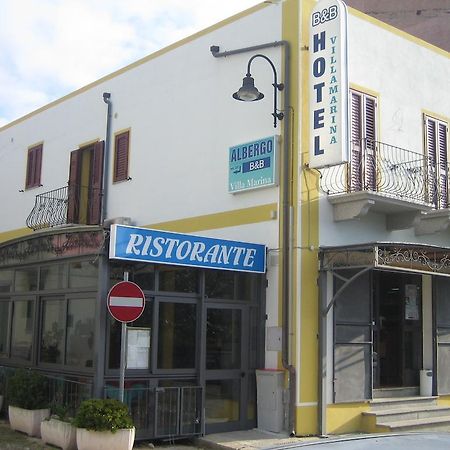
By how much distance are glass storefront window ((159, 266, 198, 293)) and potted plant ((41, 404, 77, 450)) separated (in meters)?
2.53

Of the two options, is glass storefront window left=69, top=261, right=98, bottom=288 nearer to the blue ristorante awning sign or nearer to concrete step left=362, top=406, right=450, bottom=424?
the blue ristorante awning sign

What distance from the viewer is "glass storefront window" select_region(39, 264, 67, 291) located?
1232 cm

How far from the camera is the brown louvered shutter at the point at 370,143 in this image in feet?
44.1

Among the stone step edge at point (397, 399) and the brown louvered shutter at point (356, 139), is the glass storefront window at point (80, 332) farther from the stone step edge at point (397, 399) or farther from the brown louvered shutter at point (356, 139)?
the brown louvered shutter at point (356, 139)

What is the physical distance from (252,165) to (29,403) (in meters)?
5.79

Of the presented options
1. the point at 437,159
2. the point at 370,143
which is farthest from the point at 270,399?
the point at 437,159

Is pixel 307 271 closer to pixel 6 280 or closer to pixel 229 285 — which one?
pixel 229 285

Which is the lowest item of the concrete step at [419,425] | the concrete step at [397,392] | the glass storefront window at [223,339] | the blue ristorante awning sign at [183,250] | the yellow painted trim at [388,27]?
the concrete step at [419,425]

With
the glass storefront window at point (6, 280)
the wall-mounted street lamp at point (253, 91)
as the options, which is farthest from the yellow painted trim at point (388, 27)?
the glass storefront window at point (6, 280)

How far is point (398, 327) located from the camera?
1445 centimetres

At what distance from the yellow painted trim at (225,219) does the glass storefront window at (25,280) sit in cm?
311

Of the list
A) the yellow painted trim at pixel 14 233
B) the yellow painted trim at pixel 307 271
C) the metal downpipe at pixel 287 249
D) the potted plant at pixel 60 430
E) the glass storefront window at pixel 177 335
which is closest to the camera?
the potted plant at pixel 60 430

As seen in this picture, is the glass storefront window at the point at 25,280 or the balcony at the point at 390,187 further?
the glass storefront window at the point at 25,280

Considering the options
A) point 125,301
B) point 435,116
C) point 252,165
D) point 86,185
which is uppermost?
point 435,116
